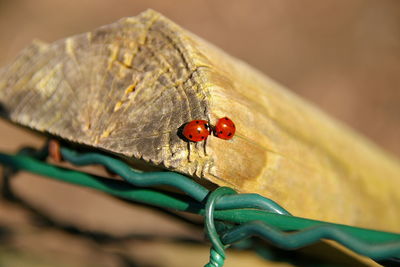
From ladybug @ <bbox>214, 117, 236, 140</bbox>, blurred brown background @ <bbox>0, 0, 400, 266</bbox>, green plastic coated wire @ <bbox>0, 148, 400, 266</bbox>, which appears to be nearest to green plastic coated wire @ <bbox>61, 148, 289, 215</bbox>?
green plastic coated wire @ <bbox>0, 148, 400, 266</bbox>

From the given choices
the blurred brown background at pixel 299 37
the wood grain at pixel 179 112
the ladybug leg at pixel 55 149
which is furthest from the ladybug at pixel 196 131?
the blurred brown background at pixel 299 37

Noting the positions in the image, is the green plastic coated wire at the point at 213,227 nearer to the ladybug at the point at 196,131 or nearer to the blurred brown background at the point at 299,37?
the ladybug at the point at 196,131

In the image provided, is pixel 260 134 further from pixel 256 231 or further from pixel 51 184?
pixel 51 184

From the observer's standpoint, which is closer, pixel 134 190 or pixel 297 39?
pixel 134 190

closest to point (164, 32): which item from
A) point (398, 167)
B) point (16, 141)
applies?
point (398, 167)

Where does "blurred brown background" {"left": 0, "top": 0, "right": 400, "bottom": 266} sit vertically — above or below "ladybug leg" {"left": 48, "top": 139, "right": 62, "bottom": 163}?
above

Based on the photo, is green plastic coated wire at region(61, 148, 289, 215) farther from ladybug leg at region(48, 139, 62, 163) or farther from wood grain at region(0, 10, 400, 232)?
ladybug leg at region(48, 139, 62, 163)

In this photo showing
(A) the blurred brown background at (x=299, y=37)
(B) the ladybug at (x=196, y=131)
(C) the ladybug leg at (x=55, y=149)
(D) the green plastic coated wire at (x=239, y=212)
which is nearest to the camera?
(D) the green plastic coated wire at (x=239, y=212)
